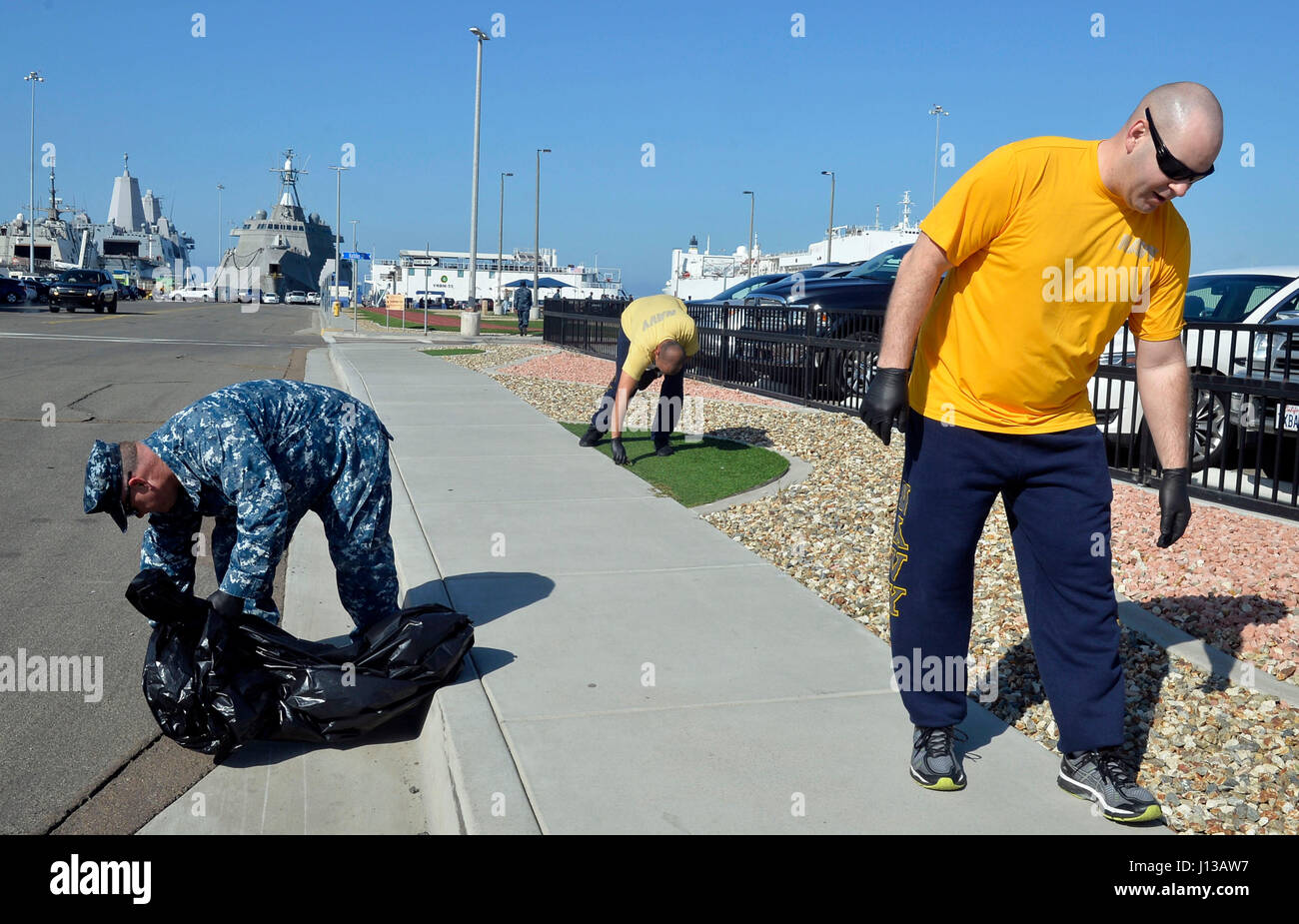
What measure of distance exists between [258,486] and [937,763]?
7.87ft

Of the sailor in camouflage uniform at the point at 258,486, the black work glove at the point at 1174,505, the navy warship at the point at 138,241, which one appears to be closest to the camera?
the black work glove at the point at 1174,505

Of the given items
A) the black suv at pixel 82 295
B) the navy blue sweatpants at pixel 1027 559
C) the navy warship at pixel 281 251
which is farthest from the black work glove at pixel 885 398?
the navy warship at pixel 281 251

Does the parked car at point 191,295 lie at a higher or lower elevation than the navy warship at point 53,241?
lower

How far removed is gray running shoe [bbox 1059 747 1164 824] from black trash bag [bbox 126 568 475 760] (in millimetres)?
2171

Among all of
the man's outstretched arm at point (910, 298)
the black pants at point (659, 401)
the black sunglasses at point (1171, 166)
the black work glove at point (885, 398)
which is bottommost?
the black pants at point (659, 401)

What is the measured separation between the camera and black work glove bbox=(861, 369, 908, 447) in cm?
324

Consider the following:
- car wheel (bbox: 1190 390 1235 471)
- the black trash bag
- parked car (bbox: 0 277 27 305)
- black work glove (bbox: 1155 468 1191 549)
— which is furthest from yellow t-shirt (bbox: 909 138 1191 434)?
parked car (bbox: 0 277 27 305)

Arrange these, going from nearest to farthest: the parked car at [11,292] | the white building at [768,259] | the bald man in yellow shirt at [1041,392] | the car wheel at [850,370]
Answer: the bald man in yellow shirt at [1041,392] → the car wheel at [850,370] → the parked car at [11,292] → the white building at [768,259]

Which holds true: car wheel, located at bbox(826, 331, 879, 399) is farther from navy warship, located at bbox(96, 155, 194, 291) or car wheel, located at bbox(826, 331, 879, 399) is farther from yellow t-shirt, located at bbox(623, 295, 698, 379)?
navy warship, located at bbox(96, 155, 194, 291)

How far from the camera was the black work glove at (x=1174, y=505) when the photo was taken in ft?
11.6

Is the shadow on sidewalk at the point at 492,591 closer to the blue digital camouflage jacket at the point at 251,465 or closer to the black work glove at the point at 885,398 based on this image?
the blue digital camouflage jacket at the point at 251,465

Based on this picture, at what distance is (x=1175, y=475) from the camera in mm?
3557

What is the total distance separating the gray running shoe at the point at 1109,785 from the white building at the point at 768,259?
40.3 m

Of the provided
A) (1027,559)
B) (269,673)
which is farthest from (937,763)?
(269,673)
